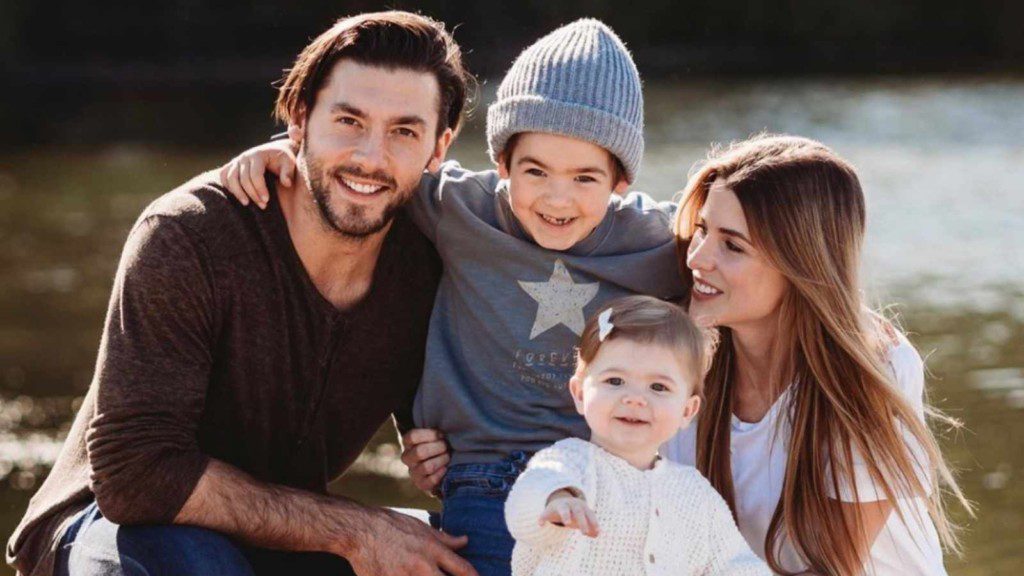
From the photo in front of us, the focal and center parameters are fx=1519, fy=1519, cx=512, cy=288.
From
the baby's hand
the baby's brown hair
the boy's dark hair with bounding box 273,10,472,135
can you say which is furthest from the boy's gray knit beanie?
the baby's hand

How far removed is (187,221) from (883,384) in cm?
136

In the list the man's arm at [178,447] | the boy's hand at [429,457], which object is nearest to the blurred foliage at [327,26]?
the boy's hand at [429,457]

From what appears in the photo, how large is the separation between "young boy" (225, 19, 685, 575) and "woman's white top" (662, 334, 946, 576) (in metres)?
0.33

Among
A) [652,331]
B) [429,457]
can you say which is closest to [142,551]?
[429,457]

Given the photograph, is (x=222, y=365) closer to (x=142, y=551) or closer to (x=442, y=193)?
(x=142, y=551)

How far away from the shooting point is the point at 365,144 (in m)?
3.05

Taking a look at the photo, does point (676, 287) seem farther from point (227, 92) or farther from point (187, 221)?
point (227, 92)

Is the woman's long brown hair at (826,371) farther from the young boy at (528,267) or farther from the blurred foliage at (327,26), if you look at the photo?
the blurred foliage at (327,26)

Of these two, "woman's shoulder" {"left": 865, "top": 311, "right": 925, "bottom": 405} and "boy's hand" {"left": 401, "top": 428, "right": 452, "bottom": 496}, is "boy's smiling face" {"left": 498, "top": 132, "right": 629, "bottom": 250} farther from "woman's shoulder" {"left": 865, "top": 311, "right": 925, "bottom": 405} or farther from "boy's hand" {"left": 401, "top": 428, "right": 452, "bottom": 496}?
"woman's shoulder" {"left": 865, "top": 311, "right": 925, "bottom": 405}

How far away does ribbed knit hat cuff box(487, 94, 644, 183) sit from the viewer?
3.06 metres

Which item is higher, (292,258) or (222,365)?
(292,258)

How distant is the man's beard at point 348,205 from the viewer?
9.86ft

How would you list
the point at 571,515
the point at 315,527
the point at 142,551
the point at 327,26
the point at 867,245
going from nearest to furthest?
the point at 571,515, the point at 142,551, the point at 315,527, the point at 867,245, the point at 327,26

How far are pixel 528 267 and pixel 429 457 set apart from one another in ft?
1.43
